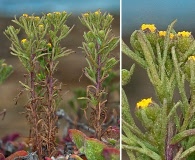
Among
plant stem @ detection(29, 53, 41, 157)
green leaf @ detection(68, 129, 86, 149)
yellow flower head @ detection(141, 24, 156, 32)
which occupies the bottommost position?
green leaf @ detection(68, 129, 86, 149)

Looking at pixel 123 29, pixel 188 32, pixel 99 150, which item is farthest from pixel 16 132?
pixel 188 32

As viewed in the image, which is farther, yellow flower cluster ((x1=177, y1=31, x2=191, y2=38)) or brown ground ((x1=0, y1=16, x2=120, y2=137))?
brown ground ((x1=0, y1=16, x2=120, y2=137))

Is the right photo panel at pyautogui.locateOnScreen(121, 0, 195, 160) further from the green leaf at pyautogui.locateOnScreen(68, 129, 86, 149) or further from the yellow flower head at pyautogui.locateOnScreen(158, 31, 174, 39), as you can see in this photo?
the green leaf at pyautogui.locateOnScreen(68, 129, 86, 149)

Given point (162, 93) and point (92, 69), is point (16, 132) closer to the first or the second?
point (92, 69)

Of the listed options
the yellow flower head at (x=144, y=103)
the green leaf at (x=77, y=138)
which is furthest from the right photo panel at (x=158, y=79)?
the green leaf at (x=77, y=138)

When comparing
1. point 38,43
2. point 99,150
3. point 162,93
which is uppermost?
→ point 38,43

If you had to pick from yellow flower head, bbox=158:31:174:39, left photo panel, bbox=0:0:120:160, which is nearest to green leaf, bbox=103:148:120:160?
left photo panel, bbox=0:0:120:160

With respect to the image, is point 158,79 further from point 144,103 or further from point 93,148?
point 93,148

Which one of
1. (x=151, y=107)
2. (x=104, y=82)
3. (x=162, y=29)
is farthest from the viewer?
(x=104, y=82)

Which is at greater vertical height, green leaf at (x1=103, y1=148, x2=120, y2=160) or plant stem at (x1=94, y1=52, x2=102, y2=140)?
plant stem at (x1=94, y1=52, x2=102, y2=140)
